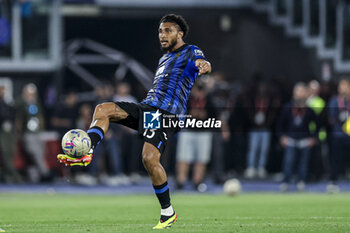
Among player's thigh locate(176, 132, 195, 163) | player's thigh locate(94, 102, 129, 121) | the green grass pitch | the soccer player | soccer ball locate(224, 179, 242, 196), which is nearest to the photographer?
player's thigh locate(94, 102, 129, 121)

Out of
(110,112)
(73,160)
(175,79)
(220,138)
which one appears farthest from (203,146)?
(73,160)

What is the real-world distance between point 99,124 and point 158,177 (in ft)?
3.26

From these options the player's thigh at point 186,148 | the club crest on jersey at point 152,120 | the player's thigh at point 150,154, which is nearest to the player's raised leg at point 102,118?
the club crest on jersey at point 152,120

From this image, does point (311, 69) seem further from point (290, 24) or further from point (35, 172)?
point (35, 172)

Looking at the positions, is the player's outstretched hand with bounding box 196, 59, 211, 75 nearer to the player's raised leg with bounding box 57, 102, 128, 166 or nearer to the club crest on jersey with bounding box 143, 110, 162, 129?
the club crest on jersey with bounding box 143, 110, 162, 129

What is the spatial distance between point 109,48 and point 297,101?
795 centimetres

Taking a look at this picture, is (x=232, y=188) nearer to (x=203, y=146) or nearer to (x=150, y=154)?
(x=203, y=146)

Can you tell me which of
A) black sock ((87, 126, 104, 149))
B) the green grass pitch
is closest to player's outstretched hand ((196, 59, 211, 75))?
black sock ((87, 126, 104, 149))

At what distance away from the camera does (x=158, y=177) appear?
31.7 ft

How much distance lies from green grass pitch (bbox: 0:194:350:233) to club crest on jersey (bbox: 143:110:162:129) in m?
1.21

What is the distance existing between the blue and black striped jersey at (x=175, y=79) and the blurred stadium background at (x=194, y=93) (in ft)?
26.8

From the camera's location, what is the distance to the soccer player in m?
9.42

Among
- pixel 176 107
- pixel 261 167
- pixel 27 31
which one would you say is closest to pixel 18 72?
pixel 27 31

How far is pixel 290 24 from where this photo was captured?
2597 centimetres
